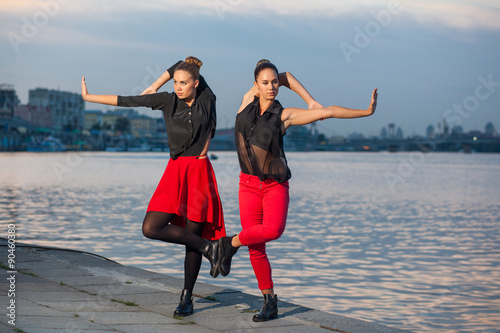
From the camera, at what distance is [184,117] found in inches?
205

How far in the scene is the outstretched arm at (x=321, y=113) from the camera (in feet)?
15.6

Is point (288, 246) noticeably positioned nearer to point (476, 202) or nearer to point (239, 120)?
point (239, 120)

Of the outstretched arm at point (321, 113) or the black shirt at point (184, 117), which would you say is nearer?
the outstretched arm at point (321, 113)

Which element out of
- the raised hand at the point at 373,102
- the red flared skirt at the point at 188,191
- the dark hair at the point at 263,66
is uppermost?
the dark hair at the point at 263,66

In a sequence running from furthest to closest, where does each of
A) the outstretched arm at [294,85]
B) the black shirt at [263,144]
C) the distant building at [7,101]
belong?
the distant building at [7,101] → the outstretched arm at [294,85] → the black shirt at [263,144]

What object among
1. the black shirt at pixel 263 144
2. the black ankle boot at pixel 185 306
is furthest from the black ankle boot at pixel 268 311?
the black shirt at pixel 263 144

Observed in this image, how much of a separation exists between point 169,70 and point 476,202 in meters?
34.4

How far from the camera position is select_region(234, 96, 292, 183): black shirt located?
5027 mm

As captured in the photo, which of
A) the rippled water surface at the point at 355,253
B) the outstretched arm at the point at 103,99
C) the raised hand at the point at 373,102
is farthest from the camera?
the rippled water surface at the point at 355,253

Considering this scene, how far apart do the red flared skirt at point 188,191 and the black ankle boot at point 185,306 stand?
0.57m

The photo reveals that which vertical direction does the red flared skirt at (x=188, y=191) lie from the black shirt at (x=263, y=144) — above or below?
below

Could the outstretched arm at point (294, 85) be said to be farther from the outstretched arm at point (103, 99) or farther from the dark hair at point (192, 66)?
the outstretched arm at point (103, 99)

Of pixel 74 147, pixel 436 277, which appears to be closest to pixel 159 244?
pixel 436 277

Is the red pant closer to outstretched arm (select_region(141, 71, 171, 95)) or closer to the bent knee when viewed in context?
the bent knee
